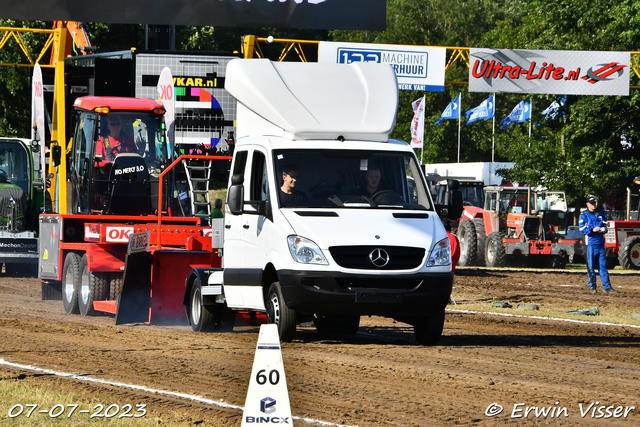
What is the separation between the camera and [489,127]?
71.7 metres

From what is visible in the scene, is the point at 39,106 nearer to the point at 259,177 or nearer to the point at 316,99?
the point at 259,177

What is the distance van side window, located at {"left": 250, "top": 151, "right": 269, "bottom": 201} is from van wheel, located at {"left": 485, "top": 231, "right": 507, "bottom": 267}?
18.5m

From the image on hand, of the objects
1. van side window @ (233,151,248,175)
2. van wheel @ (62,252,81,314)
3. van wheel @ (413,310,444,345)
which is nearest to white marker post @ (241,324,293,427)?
van wheel @ (413,310,444,345)

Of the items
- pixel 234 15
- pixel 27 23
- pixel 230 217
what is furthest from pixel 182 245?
pixel 27 23

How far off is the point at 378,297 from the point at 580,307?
29.2 ft

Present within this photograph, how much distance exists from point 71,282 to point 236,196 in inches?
228

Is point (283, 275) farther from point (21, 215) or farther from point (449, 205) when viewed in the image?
point (21, 215)

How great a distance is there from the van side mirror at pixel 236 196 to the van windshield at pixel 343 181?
0.49 metres

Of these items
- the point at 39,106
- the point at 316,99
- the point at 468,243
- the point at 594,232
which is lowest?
the point at 468,243

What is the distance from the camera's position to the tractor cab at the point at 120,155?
1525 cm

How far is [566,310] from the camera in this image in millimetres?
16859

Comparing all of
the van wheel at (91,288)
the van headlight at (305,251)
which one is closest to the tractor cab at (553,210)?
the van wheel at (91,288)

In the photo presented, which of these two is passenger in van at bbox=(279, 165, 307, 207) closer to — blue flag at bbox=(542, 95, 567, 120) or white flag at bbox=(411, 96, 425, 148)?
white flag at bbox=(411, 96, 425, 148)

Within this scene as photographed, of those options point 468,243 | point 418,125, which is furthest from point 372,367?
point 418,125
